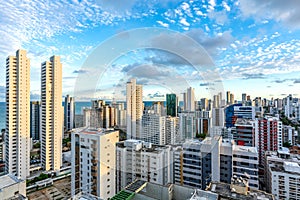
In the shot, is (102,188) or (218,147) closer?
(102,188)

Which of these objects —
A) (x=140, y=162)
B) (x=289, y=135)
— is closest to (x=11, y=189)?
(x=140, y=162)

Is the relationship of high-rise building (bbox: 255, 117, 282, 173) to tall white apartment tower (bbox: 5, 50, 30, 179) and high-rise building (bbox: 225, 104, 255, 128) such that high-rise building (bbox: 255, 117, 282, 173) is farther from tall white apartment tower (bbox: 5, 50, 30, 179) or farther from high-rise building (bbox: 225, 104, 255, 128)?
tall white apartment tower (bbox: 5, 50, 30, 179)

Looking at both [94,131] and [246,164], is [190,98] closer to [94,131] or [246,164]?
[94,131]

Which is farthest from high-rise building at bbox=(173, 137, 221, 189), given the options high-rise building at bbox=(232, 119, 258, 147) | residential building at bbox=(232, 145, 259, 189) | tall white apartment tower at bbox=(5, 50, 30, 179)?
tall white apartment tower at bbox=(5, 50, 30, 179)

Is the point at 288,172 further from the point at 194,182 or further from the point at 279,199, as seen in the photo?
the point at 194,182

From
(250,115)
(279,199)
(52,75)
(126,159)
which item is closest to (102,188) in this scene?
(126,159)

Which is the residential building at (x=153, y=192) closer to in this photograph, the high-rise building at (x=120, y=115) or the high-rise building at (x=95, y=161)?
Result: the high-rise building at (x=95, y=161)
